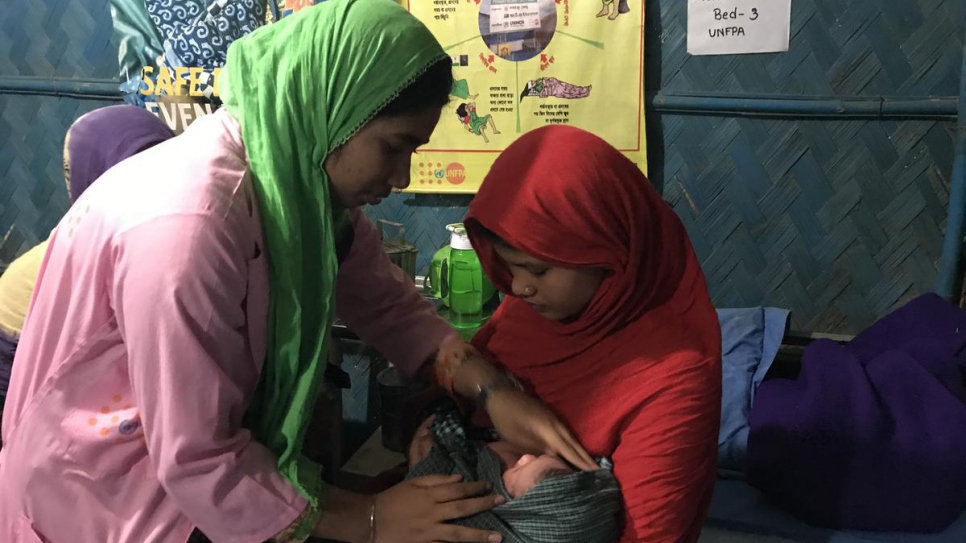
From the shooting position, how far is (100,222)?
0.82m

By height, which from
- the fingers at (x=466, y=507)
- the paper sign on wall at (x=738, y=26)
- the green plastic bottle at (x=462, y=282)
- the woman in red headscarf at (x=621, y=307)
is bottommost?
the green plastic bottle at (x=462, y=282)

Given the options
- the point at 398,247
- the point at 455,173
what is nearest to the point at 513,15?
the point at 455,173

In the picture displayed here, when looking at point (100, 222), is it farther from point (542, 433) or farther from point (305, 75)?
point (542, 433)

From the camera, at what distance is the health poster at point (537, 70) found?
5.96 ft

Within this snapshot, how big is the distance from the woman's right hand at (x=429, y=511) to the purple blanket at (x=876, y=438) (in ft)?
2.81

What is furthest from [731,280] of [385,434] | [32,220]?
[32,220]

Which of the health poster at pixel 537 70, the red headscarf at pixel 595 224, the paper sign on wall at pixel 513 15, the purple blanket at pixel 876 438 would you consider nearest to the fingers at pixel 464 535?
the red headscarf at pixel 595 224

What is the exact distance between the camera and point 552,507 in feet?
3.01

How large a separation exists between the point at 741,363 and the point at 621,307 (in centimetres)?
83

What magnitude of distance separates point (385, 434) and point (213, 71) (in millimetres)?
1132

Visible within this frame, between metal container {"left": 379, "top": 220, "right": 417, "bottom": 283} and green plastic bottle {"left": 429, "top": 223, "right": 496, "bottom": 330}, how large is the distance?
94mm

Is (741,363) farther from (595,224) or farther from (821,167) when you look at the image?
(595,224)

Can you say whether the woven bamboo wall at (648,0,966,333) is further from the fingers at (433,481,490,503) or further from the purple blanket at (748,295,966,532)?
the fingers at (433,481,490,503)

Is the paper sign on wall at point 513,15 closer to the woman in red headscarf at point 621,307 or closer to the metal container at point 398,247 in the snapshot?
the metal container at point 398,247
